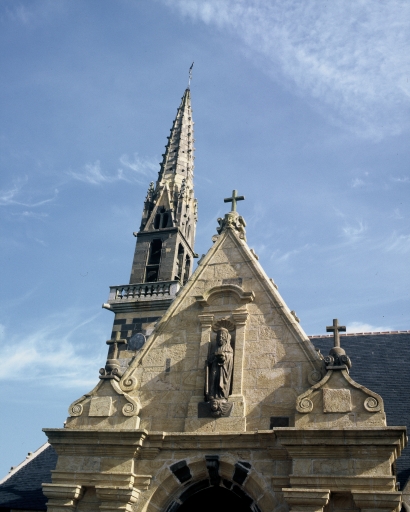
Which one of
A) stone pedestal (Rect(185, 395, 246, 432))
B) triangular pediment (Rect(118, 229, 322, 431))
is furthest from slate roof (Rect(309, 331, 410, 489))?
stone pedestal (Rect(185, 395, 246, 432))

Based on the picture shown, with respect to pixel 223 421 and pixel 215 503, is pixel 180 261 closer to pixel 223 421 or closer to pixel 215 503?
pixel 215 503

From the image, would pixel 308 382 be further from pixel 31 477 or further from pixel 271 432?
pixel 31 477

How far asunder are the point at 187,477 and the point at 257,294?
334 centimetres

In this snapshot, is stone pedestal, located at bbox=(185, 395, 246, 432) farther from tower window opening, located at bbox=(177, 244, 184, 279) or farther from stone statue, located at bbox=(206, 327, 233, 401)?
tower window opening, located at bbox=(177, 244, 184, 279)

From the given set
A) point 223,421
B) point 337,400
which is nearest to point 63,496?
point 223,421

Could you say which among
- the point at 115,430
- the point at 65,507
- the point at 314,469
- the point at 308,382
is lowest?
the point at 65,507

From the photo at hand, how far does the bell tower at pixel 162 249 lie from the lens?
2233cm

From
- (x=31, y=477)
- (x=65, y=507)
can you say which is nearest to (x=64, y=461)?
(x=65, y=507)

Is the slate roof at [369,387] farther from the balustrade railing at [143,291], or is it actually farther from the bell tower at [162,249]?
the balustrade railing at [143,291]

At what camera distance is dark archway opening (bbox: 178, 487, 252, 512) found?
9773 mm

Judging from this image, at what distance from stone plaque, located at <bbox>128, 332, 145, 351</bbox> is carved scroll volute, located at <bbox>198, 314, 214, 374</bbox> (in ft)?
34.8

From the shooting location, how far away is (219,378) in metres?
9.73

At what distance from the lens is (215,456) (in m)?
9.17

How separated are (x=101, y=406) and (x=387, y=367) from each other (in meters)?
7.64
